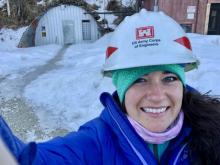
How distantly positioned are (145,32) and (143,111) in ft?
1.20

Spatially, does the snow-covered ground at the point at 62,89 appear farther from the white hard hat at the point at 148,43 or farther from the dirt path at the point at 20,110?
the white hard hat at the point at 148,43

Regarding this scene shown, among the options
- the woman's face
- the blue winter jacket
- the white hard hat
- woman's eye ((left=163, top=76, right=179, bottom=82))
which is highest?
the white hard hat

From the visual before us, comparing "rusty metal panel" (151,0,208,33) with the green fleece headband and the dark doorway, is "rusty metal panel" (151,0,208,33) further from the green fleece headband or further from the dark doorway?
the green fleece headband

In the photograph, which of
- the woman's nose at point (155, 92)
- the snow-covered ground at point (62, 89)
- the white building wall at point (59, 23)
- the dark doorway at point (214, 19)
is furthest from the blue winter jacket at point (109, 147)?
the white building wall at point (59, 23)

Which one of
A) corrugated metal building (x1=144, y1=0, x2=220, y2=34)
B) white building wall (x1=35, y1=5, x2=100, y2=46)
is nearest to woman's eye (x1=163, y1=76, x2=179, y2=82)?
corrugated metal building (x1=144, y1=0, x2=220, y2=34)

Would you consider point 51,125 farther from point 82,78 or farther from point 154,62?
point 154,62

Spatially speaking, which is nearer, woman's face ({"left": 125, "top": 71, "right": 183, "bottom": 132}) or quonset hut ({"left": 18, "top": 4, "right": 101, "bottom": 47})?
woman's face ({"left": 125, "top": 71, "right": 183, "bottom": 132})

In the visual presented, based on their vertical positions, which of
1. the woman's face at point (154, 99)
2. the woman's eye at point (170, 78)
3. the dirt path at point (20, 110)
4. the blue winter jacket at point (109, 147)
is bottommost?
the dirt path at point (20, 110)

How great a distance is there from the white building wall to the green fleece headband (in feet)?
54.7

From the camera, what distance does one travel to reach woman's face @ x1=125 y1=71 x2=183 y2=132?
Answer: 1.43 m

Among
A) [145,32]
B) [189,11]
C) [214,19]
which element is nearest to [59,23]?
[189,11]

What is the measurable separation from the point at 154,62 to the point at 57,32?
17.3m

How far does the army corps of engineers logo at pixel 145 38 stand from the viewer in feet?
4.64

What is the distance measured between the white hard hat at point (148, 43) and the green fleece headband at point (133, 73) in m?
0.04
